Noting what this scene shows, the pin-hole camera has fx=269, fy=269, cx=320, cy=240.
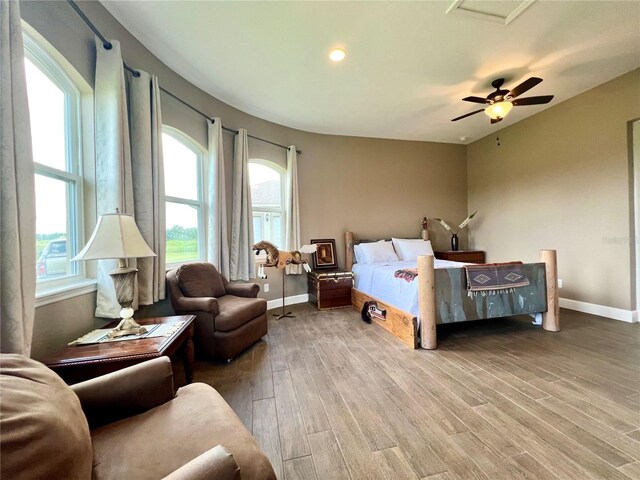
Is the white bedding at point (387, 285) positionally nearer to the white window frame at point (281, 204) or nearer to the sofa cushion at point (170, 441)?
the white window frame at point (281, 204)

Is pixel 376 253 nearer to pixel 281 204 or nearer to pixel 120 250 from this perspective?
pixel 281 204

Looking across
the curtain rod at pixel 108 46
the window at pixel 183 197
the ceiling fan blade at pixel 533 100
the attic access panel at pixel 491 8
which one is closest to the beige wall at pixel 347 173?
the curtain rod at pixel 108 46

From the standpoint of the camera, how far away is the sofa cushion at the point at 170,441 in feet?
2.83

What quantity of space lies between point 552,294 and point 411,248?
2.00 m

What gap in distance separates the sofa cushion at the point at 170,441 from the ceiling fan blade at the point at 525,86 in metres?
3.58

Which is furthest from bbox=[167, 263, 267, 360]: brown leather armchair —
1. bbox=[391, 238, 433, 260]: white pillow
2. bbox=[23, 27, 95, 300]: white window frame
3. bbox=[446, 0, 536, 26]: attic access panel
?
bbox=[446, 0, 536, 26]: attic access panel

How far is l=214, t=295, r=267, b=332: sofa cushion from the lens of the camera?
2438 millimetres

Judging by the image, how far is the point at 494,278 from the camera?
2934mm

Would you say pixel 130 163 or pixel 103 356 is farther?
pixel 130 163

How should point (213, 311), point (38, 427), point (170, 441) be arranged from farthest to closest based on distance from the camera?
point (213, 311) → point (170, 441) → point (38, 427)

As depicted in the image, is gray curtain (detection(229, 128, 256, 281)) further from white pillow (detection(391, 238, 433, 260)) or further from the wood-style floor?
white pillow (detection(391, 238, 433, 260))

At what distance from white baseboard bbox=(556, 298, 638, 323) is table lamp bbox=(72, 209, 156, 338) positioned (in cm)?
518

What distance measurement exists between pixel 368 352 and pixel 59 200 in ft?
9.11

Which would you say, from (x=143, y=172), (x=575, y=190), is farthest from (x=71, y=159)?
(x=575, y=190)
